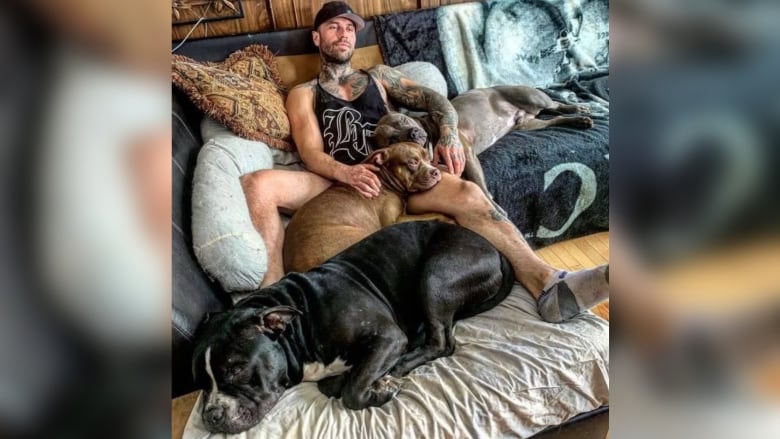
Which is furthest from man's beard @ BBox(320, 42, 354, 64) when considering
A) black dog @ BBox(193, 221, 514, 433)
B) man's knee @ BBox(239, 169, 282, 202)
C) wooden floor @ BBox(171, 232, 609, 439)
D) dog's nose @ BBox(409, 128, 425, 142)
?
wooden floor @ BBox(171, 232, 609, 439)

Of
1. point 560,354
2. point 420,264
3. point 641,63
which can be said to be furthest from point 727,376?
point 420,264

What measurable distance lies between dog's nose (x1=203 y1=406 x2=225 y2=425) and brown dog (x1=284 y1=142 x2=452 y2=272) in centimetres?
38

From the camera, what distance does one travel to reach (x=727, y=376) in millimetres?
543

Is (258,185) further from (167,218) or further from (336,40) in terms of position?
(167,218)

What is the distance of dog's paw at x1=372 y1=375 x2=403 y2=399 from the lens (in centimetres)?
119

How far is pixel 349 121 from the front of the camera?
1.81 meters

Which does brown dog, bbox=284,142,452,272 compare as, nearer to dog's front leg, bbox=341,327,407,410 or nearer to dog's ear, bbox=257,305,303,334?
dog's ear, bbox=257,305,303,334

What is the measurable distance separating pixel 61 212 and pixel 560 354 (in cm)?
107

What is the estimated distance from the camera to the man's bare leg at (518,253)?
130 centimetres

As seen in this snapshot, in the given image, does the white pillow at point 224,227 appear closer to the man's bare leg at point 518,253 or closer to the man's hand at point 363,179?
the man's hand at point 363,179

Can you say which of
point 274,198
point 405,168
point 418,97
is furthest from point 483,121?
point 274,198

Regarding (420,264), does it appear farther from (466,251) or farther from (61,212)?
(61,212)

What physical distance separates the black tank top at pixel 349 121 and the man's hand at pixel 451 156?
0.21 m

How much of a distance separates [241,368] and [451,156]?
89 centimetres
